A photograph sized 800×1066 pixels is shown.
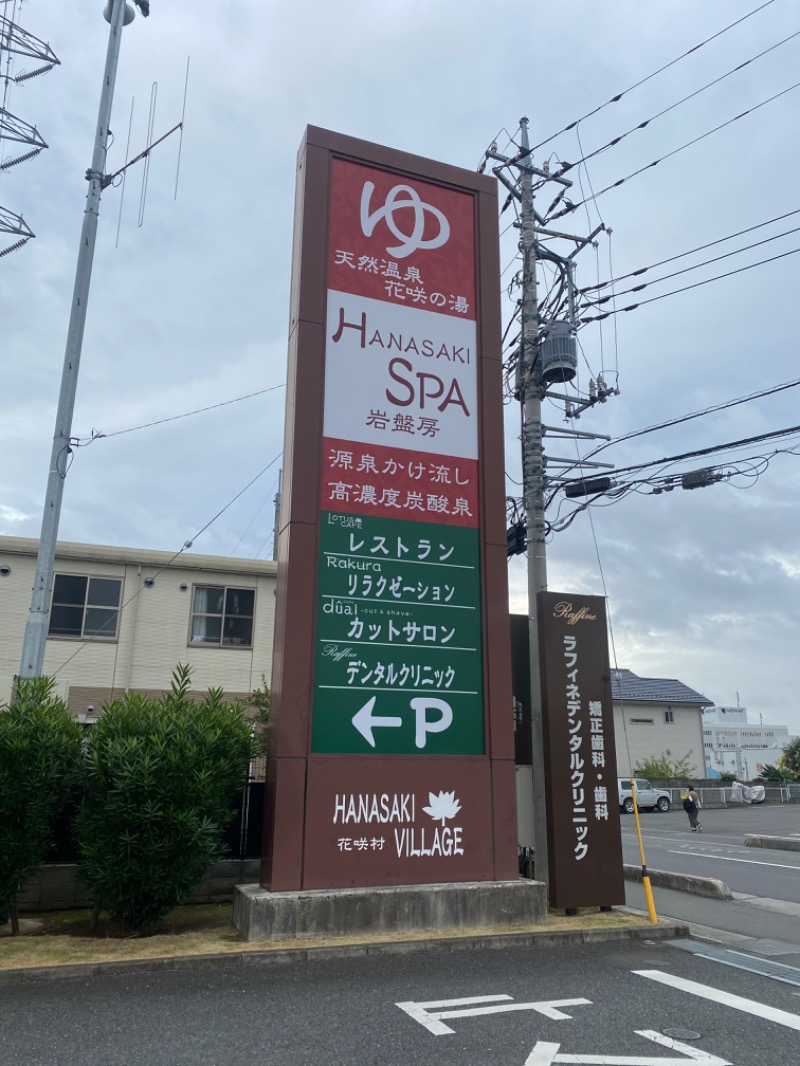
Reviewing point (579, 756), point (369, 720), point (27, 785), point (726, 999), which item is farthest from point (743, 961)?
point (27, 785)

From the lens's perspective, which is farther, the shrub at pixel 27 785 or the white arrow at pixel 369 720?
the white arrow at pixel 369 720

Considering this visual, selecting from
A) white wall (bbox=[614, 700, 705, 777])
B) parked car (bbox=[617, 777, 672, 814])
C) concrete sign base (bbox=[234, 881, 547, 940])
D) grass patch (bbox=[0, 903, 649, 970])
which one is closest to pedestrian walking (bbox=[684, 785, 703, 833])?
parked car (bbox=[617, 777, 672, 814])

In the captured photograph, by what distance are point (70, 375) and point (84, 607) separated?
12.0m

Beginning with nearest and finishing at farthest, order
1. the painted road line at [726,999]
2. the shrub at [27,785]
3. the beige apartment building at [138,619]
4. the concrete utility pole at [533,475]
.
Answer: the painted road line at [726,999] < the shrub at [27,785] < the concrete utility pole at [533,475] < the beige apartment building at [138,619]

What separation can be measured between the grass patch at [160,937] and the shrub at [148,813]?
1.20ft

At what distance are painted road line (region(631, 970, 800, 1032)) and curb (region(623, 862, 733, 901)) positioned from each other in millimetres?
5945

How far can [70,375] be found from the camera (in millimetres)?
11859

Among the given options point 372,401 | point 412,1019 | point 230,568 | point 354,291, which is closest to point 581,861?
point 412,1019

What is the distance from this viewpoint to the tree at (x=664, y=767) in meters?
43.8

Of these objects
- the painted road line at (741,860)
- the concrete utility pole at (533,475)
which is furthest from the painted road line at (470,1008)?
the painted road line at (741,860)

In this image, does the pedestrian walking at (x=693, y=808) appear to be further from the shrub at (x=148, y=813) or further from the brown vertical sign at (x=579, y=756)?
the shrub at (x=148, y=813)

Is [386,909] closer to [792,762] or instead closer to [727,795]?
[727,795]

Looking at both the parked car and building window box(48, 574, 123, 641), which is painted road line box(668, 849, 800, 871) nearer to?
the parked car

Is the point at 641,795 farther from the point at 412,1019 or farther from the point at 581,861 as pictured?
the point at 412,1019
